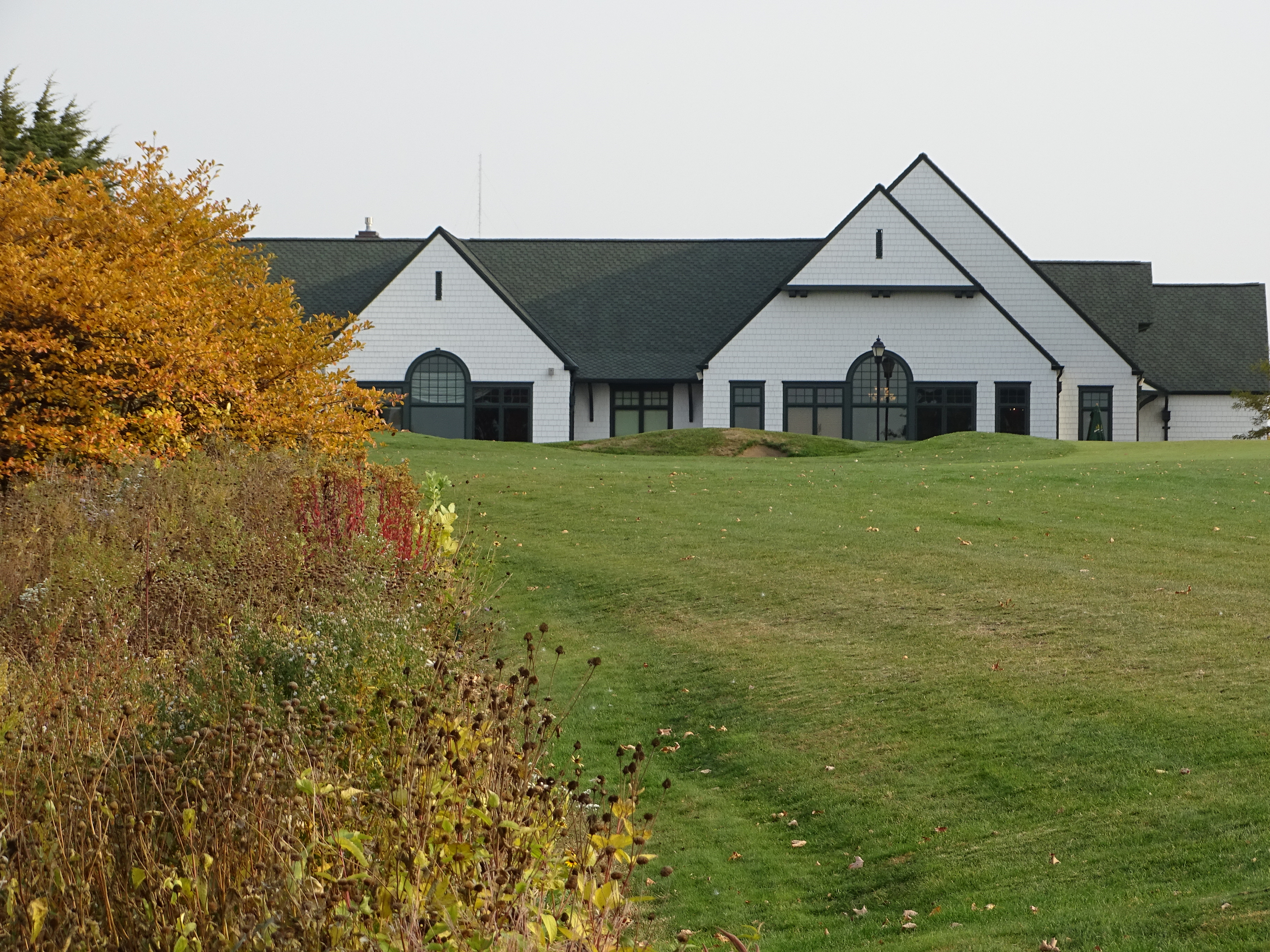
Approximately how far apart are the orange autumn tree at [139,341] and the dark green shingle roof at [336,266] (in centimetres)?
2147

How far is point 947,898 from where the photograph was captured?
5.68 meters

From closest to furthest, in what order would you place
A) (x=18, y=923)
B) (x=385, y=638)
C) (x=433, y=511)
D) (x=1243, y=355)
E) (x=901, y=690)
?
(x=18, y=923), (x=385, y=638), (x=901, y=690), (x=433, y=511), (x=1243, y=355)

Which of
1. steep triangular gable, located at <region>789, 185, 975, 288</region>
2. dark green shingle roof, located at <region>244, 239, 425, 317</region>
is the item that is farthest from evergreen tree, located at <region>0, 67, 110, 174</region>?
steep triangular gable, located at <region>789, 185, 975, 288</region>

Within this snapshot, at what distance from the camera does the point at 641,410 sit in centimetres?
3706

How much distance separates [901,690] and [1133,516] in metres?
8.76

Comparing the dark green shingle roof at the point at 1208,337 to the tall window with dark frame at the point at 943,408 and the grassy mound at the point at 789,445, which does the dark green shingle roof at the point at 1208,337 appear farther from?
the grassy mound at the point at 789,445

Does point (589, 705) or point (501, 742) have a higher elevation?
point (501, 742)

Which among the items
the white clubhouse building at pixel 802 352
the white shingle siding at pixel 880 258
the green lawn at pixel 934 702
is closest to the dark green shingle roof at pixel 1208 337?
the white clubhouse building at pixel 802 352

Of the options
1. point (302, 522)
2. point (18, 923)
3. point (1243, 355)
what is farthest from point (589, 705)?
point (1243, 355)

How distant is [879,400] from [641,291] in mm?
8588

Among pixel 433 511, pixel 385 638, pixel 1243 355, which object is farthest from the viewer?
pixel 1243 355

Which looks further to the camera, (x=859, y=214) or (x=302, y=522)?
(x=859, y=214)

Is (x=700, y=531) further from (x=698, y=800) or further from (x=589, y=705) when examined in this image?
(x=698, y=800)

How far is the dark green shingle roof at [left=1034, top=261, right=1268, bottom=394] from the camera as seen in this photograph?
1602 inches
